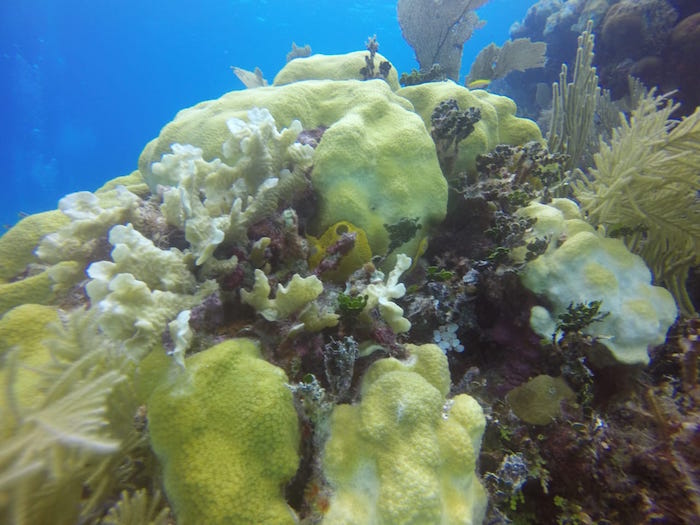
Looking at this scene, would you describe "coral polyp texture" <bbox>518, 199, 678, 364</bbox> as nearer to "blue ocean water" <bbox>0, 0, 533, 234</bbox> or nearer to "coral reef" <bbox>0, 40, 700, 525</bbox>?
"coral reef" <bbox>0, 40, 700, 525</bbox>

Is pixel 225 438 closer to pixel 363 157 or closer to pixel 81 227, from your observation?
pixel 81 227

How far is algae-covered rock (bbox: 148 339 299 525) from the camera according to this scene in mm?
1700

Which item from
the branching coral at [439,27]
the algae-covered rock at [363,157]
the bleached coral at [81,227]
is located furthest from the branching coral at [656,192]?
the branching coral at [439,27]

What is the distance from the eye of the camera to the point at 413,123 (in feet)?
11.7

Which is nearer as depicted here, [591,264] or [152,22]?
[591,264]

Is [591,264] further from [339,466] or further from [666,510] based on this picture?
[339,466]

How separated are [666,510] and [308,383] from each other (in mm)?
2102

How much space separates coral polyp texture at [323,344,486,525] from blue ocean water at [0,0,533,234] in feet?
201

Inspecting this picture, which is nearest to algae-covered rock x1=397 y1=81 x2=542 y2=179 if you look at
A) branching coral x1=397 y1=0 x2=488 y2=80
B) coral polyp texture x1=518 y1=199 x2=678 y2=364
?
coral polyp texture x1=518 y1=199 x2=678 y2=364

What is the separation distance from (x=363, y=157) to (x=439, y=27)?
24.0ft

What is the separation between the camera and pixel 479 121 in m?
4.13

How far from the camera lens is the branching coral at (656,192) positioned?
126 inches

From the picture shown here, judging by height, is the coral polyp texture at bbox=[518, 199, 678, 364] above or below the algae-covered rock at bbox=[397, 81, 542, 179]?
below

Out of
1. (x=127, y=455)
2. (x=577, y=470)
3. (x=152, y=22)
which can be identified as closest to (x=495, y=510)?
(x=577, y=470)
